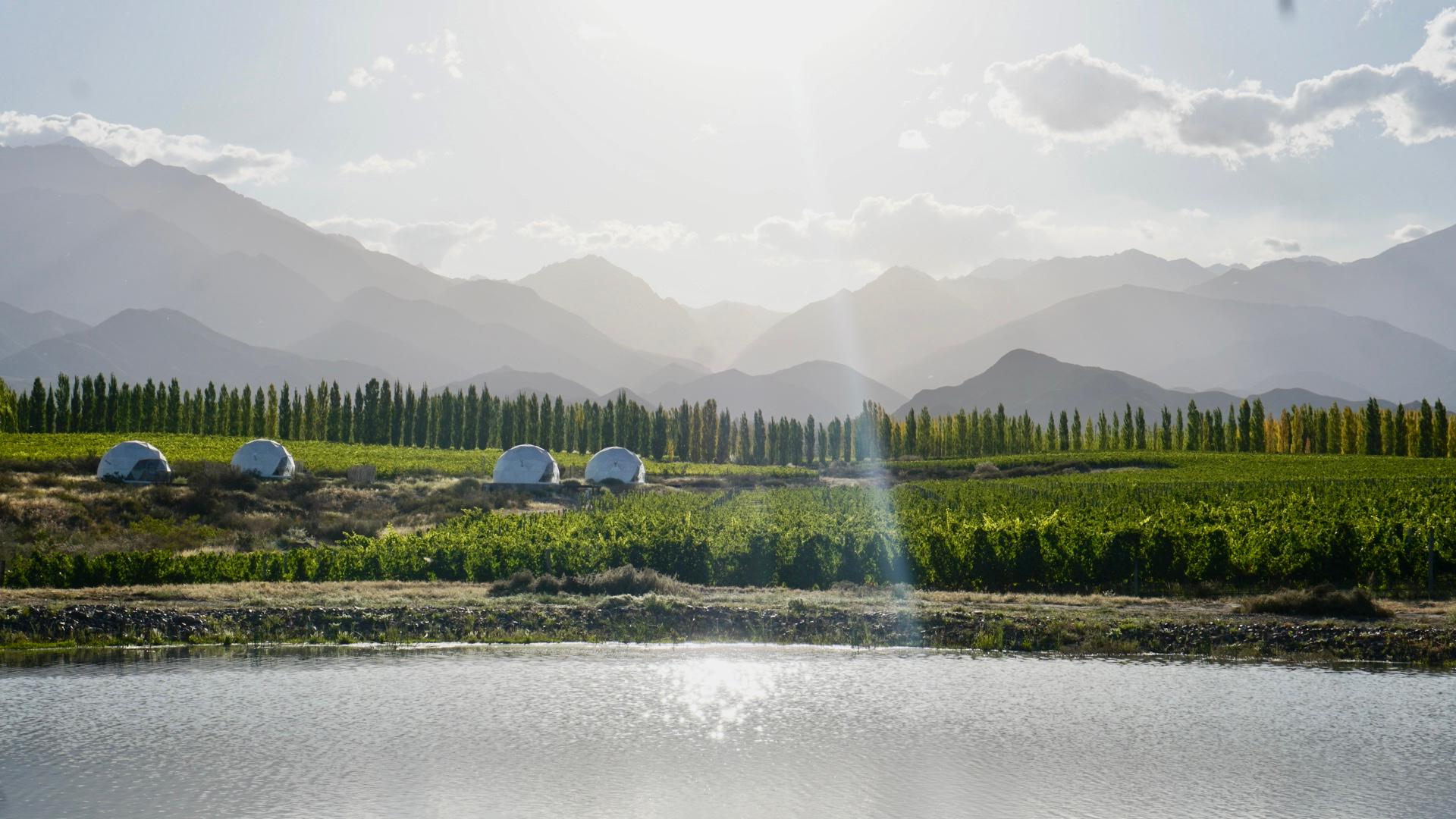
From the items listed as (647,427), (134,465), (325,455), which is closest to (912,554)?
(134,465)

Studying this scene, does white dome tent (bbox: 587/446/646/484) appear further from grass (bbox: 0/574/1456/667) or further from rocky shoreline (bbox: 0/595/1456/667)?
rocky shoreline (bbox: 0/595/1456/667)

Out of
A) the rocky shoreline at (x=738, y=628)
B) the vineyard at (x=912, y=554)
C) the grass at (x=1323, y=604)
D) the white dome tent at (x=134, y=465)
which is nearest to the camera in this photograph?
the rocky shoreline at (x=738, y=628)

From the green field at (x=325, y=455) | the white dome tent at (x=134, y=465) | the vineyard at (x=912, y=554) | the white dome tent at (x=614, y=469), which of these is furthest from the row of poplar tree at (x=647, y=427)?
the vineyard at (x=912, y=554)

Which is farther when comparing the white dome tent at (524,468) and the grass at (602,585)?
the white dome tent at (524,468)

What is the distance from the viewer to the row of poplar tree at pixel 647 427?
99.8 meters

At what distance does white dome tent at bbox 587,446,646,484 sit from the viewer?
78.5 m

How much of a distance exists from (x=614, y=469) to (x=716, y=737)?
212 ft

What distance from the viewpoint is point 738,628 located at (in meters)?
24.4

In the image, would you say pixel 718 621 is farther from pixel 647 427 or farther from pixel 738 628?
pixel 647 427

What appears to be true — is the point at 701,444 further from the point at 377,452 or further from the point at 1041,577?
the point at 1041,577

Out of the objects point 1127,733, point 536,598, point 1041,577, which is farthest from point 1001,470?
point 1127,733

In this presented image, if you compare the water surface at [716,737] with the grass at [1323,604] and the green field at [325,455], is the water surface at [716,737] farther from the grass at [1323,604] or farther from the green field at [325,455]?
the green field at [325,455]

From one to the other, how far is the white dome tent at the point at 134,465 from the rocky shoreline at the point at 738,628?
37208 millimetres

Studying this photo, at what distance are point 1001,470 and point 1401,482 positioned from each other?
1481 inches
